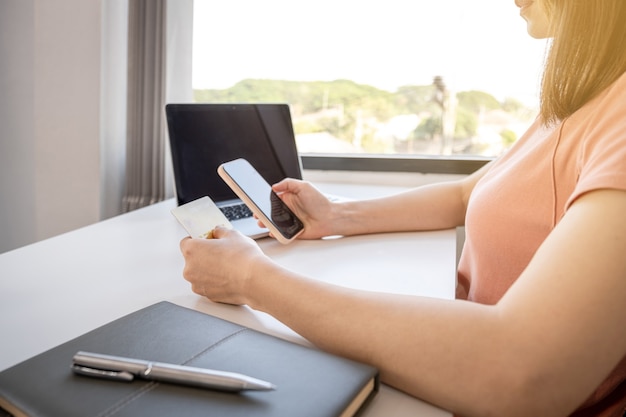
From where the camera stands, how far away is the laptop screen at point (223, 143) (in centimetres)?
109

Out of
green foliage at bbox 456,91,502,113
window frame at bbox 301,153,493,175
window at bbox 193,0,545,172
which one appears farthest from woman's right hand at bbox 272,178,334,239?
green foliage at bbox 456,91,502,113

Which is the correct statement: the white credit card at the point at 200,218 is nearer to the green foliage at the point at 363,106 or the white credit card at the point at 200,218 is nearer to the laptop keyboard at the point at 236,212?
the laptop keyboard at the point at 236,212

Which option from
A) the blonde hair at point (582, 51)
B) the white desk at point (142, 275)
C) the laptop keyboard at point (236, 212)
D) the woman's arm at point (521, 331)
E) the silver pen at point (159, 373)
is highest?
the blonde hair at point (582, 51)

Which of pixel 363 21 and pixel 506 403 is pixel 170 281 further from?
pixel 363 21

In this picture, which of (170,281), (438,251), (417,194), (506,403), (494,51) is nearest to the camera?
(506,403)

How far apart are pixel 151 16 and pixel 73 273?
1048 millimetres

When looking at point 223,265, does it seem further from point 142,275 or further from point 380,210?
point 380,210

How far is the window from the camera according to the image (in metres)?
1.88

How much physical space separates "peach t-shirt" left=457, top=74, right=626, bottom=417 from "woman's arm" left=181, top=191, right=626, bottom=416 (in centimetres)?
6

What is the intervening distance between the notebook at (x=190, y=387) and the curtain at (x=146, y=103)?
3.73 feet

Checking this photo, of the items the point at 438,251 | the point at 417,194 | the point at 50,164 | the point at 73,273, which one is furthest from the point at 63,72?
the point at 438,251

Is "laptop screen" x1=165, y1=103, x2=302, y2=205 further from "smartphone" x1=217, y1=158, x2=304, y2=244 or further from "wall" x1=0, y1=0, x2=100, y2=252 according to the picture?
"wall" x1=0, y1=0, x2=100, y2=252

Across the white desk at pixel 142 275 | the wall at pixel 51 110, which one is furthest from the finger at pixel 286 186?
the wall at pixel 51 110

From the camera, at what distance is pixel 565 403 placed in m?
0.40
